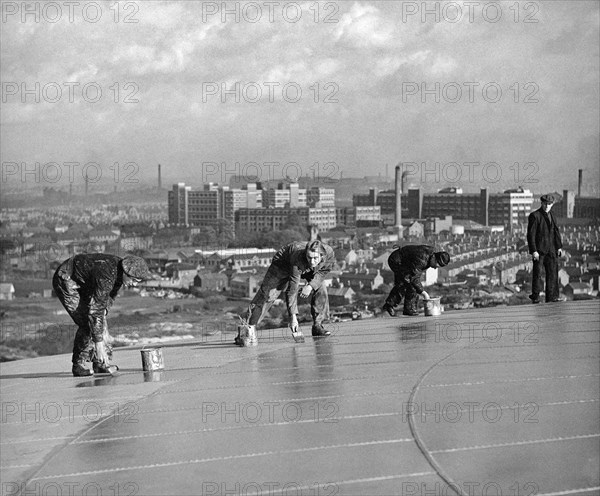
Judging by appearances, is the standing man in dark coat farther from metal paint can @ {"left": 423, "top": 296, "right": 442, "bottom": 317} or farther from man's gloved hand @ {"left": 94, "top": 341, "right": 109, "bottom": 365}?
man's gloved hand @ {"left": 94, "top": 341, "right": 109, "bottom": 365}

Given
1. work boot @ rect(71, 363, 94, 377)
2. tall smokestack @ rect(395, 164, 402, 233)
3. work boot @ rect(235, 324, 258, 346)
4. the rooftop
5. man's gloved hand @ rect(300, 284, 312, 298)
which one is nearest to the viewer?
the rooftop

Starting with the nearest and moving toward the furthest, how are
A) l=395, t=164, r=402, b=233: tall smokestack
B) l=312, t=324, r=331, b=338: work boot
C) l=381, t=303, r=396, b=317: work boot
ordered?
1. l=312, t=324, r=331, b=338: work boot
2. l=381, t=303, r=396, b=317: work boot
3. l=395, t=164, r=402, b=233: tall smokestack

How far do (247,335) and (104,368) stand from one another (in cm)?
180

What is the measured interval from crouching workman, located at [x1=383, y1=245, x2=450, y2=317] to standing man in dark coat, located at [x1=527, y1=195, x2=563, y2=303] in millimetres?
2362

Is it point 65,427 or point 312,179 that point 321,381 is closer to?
point 65,427

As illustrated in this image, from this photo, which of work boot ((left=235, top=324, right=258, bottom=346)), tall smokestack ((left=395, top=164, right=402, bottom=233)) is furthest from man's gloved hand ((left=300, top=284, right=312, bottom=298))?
tall smokestack ((left=395, top=164, right=402, bottom=233))

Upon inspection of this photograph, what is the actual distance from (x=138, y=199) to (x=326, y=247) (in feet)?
237

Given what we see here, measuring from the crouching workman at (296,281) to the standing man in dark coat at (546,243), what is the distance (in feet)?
14.7

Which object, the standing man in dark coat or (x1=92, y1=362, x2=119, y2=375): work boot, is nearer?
(x1=92, y1=362, x2=119, y2=375): work boot

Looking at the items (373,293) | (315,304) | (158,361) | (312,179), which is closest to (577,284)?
(373,293)

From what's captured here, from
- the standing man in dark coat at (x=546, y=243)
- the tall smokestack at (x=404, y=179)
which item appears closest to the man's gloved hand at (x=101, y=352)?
the standing man in dark coat at (x=546, y=243)

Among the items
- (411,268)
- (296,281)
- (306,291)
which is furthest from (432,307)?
(306,291)

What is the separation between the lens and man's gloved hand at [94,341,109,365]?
32.6 ft

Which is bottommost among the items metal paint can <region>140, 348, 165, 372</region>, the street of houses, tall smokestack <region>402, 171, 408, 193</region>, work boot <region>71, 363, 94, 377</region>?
the street of houses
